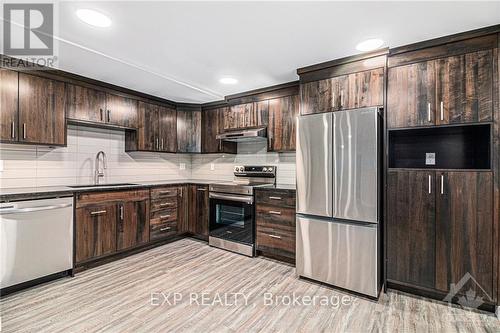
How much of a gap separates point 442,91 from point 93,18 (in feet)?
9.84

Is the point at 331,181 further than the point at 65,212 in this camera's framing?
No

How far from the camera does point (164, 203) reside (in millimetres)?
3953

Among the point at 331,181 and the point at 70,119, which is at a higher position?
the point at 70,119

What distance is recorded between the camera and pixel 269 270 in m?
3.08

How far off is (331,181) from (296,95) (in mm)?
1473

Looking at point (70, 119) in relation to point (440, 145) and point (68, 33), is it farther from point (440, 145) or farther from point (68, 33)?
point (440, 145)

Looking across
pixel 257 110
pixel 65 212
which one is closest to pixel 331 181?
pixel 257 110

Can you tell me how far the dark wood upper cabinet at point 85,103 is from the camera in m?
3.13

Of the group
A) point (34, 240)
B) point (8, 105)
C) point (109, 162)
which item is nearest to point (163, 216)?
point (109, 162)

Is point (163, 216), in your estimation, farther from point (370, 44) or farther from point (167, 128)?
point (370, 44)

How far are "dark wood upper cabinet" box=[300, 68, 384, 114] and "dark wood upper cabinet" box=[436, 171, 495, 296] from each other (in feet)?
3.21

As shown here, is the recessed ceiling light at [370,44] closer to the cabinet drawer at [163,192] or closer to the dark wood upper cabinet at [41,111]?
the cabinet drawer at [163,192]

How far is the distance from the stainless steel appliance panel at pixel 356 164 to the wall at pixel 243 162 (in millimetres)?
1336

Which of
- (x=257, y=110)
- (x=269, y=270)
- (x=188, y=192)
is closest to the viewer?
→ (x=269, y=270)
